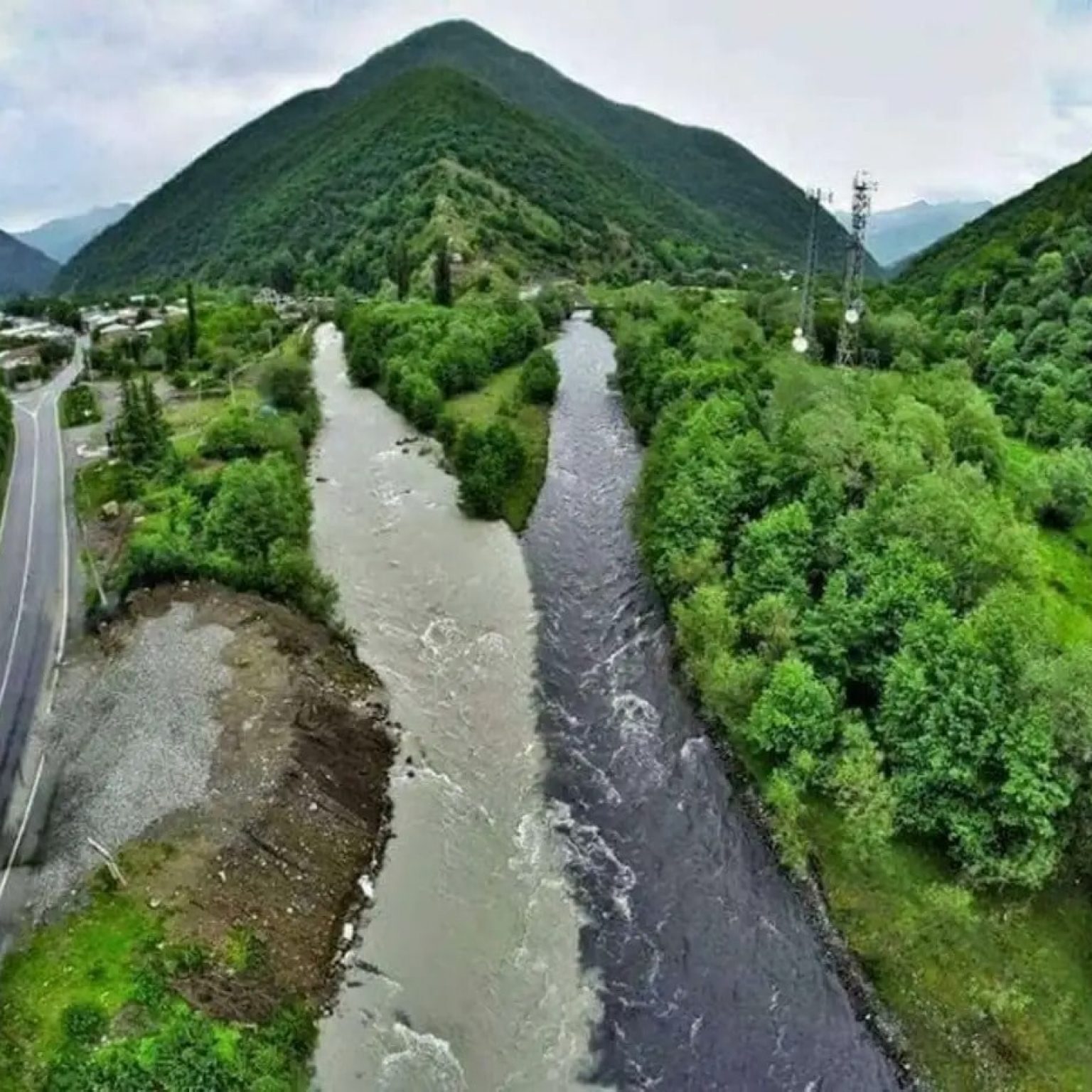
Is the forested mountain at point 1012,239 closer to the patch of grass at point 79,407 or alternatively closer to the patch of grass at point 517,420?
the patch of grass at point 517,420

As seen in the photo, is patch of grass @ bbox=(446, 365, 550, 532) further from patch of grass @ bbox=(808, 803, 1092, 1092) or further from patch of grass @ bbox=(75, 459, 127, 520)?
patch of grass @ bbox=(808, 803, 1092, 1092)

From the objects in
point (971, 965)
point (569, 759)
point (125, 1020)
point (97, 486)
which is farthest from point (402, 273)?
point (971, 965)

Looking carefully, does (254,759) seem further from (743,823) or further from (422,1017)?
(743,823)

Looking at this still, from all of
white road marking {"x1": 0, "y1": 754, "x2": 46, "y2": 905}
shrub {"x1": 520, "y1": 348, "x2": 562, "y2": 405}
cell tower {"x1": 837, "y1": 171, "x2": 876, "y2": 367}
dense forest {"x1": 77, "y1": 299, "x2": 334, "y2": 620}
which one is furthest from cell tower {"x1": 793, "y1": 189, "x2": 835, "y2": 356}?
white road marking {"x1": 0, "y1": 754, "x2": 46, "y2": 905}

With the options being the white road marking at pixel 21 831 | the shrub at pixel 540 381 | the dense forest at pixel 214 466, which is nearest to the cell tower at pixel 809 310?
the shrub at pixel 540 381

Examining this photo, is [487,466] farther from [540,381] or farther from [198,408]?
[198,408]

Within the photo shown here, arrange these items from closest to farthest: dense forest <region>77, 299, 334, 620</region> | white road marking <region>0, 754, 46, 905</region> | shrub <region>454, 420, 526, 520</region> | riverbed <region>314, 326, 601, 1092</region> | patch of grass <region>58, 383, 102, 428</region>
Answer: riverbed <region>314, 326, 601, 1092</region> → white road marking <region>0, 754, 46, 905</region> → dense forest <region>77, 299, 334, 620</region> → shrub <region>454, 420, 526, 520</region> → patch of grass <region>58, 383, 102, 428</region>

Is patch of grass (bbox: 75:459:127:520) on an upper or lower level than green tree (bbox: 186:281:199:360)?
lower

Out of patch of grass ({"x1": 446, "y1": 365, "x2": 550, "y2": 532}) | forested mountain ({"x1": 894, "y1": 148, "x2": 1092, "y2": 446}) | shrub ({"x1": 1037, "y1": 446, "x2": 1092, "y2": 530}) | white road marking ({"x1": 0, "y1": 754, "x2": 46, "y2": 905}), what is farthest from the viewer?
forested mountain ({"x1": 894, "y1": 148, "x2": 1092, "y2": 446})
